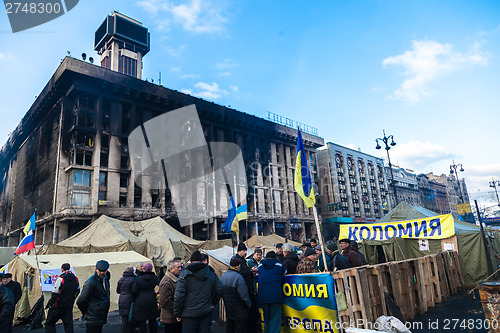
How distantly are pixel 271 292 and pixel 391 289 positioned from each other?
3.24 meters

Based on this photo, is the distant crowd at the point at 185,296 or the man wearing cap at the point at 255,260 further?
the man wearing cap at the point at 255,260

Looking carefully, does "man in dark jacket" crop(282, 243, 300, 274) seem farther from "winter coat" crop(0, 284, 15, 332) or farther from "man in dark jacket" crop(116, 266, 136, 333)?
"winter coat" crop(0, 284, 15, 332)

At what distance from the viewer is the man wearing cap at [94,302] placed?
5.86 meters

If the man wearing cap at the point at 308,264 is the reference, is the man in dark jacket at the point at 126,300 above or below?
below

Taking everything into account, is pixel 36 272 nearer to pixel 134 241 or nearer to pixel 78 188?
pixel 134 241

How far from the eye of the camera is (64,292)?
21.9 feet

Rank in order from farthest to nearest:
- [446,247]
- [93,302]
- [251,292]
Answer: [446,247] < [251,292] < [93,302]

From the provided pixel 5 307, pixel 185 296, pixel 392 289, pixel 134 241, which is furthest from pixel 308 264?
pixel 134 241

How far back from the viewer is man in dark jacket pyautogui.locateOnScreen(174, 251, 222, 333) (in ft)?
16.5

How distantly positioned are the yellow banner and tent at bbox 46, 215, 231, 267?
911 cm

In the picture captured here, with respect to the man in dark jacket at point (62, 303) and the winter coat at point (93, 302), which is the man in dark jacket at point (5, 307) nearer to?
the man in dark jacket at point (62, 303)

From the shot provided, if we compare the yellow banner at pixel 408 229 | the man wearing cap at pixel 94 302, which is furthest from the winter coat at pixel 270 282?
the yellow banner at pixel 408 229

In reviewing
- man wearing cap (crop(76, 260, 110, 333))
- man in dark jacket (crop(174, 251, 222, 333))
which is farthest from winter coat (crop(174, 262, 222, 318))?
man wearing cap (crop(76, 260, 110, 333))

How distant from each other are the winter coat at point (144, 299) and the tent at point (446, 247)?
11679mm
